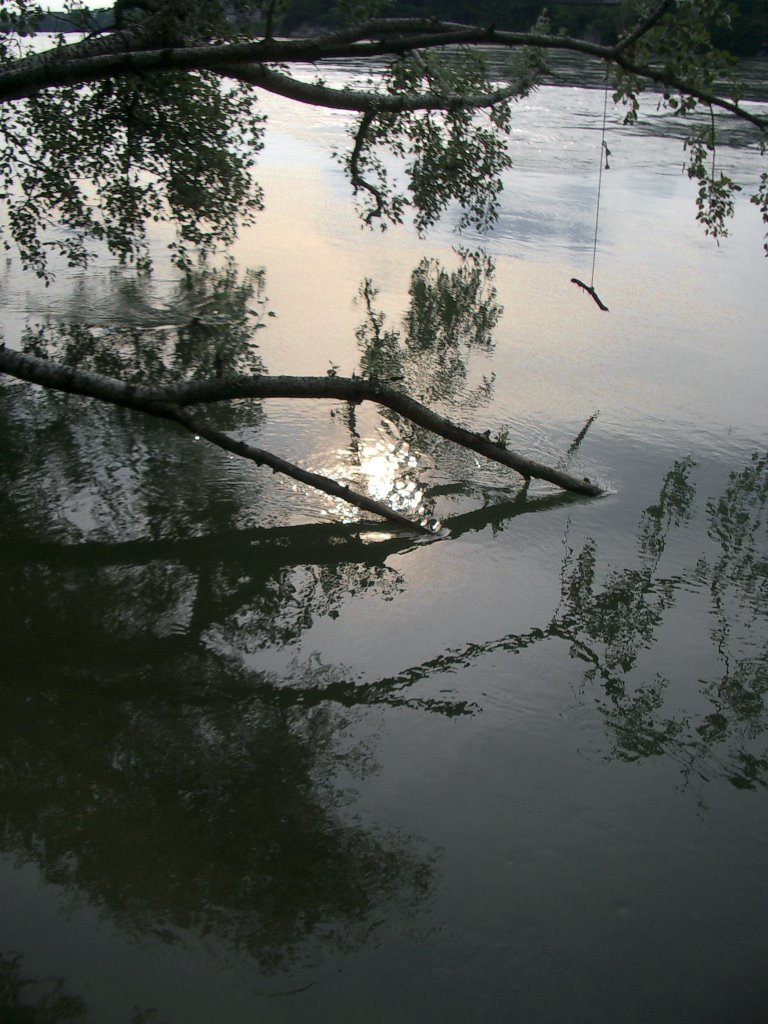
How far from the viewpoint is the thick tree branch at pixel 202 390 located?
18.7ft

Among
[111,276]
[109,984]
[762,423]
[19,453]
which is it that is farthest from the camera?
[111,276]

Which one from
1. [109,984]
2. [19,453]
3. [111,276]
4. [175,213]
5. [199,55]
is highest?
[199,55]

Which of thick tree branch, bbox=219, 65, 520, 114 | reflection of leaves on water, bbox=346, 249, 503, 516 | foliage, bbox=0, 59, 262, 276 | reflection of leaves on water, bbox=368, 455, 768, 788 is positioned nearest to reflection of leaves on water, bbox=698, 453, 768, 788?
reflection of leaves on water, bbox=368, 455, 768, 788

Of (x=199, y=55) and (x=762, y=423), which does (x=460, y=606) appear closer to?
(x=199, y=55)

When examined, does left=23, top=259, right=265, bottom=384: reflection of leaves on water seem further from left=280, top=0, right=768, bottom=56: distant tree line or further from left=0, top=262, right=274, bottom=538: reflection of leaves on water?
left=280, top=0, right=768, bottom=56: distant tree line

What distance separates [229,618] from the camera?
517 cm

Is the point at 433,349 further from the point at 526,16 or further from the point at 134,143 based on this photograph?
the point at 526,16

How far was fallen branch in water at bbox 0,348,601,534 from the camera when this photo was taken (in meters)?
5.63

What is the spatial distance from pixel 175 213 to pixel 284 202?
5102 mm

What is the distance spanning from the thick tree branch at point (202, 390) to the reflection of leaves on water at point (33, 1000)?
3170mm

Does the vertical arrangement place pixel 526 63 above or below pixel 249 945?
above

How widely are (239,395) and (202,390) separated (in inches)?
8.2

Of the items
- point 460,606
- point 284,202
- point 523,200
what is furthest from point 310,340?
point 523,200

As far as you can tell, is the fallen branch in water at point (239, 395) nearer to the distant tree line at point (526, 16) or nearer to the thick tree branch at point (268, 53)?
the thick tree branch at point (268, 53)
